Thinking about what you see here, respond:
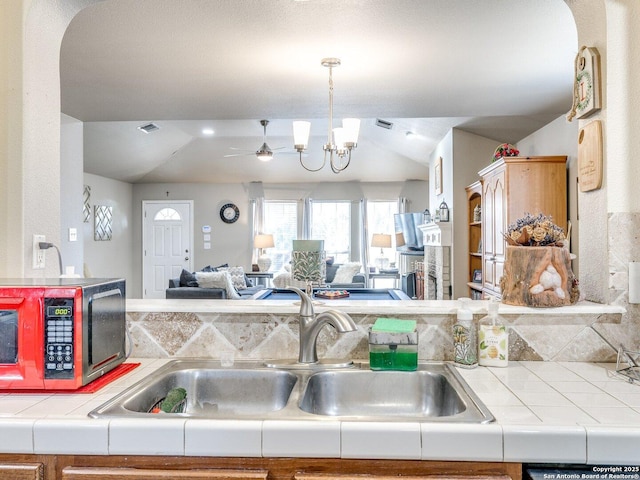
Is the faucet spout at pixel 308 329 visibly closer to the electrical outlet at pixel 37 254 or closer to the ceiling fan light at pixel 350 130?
the electrical outlet at pixel 37 254

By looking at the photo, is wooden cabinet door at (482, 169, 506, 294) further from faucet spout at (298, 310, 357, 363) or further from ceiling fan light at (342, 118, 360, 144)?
faucet spout at (298, 310, 357, 363)

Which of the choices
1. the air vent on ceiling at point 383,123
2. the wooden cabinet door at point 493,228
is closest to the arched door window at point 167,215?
the air vent on ceiling at point 383,123

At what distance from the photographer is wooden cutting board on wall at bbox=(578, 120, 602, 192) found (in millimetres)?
1463

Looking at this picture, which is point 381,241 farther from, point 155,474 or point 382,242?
point 155,474

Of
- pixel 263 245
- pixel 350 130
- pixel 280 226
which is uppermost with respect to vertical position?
pixel 350 130

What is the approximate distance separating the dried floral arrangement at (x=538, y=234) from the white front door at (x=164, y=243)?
822 centimetres

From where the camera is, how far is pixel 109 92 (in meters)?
3.31

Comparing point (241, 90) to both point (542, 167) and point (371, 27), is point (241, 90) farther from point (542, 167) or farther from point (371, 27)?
point (542, 167)

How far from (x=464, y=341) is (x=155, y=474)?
92 cm

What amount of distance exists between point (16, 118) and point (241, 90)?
198 centimetres

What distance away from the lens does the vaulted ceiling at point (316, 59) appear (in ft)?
7.15

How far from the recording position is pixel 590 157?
1.51m

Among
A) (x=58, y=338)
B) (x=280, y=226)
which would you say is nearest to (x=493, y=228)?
(x=58, y=338)

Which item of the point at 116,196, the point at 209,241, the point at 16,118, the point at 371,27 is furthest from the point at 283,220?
the point at 16,118
